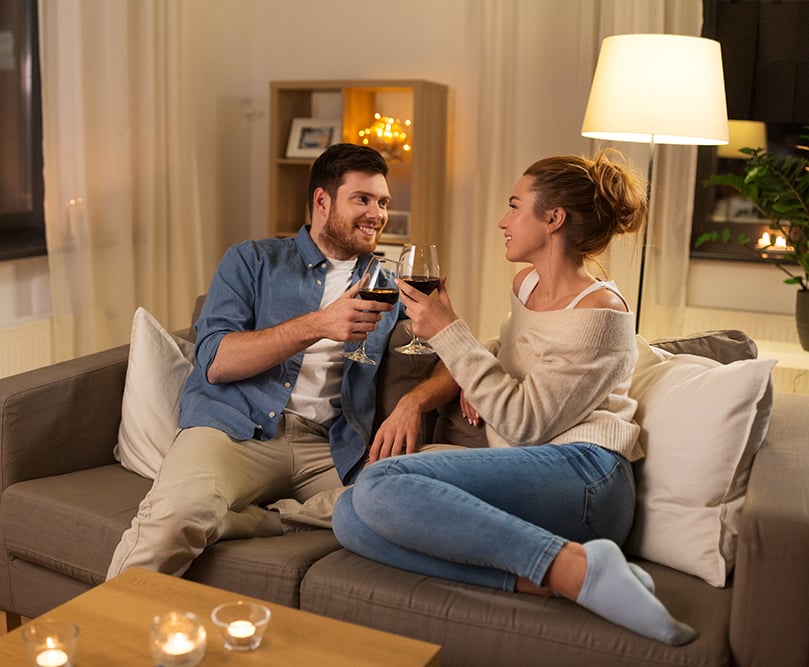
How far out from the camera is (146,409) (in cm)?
240

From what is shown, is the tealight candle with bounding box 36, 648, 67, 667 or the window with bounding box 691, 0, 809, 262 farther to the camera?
the window with bounding box 691, 0, 809, 262

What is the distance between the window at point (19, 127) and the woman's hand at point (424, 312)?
2.09 meters

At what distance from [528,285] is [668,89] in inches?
44.8

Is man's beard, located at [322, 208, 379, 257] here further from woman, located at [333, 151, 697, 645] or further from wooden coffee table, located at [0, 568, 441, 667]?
wooden coffee table, located at [0, 568, 441, 667]

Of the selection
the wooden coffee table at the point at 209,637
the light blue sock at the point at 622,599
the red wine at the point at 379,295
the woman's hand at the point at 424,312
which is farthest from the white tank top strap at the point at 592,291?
the wooden coffee table at the point at 209,637

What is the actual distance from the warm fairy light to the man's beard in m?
1.92

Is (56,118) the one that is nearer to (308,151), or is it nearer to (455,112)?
(308,151)

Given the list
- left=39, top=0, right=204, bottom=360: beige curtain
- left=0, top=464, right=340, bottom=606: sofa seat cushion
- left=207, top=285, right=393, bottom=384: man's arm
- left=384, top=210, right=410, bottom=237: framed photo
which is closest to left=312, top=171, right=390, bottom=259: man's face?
left=207, top=285, right=393, bottom=384: man's arm

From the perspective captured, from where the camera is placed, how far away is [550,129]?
165 inches

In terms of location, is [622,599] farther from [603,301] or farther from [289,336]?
[289,336]

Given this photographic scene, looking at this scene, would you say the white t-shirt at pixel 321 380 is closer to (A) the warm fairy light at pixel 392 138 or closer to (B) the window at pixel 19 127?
(B) the window at pixel 19 127

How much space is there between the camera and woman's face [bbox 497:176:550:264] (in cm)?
209

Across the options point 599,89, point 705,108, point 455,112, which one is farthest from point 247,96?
point 705,108

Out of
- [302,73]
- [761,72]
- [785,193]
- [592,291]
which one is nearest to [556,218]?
[592,291]
